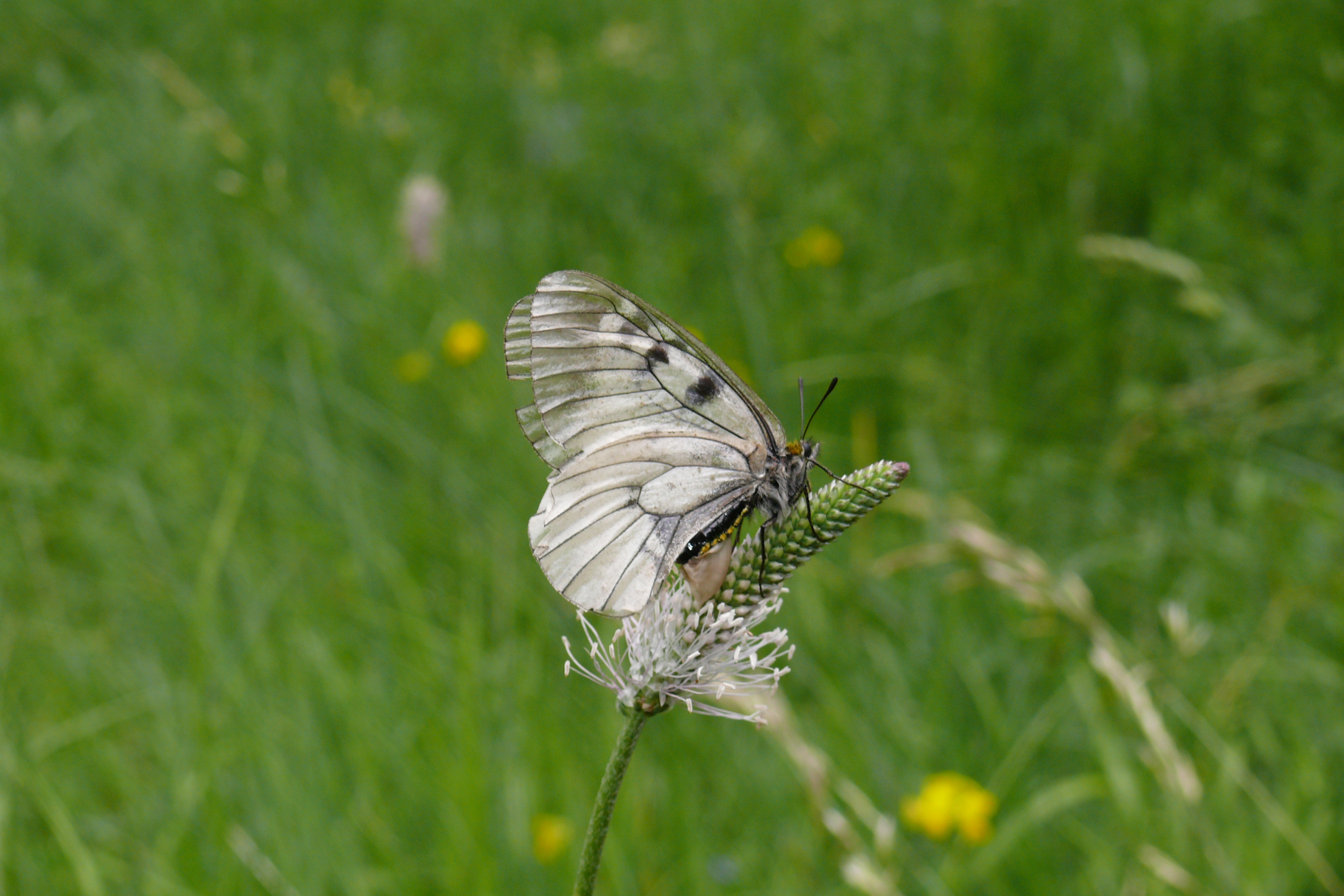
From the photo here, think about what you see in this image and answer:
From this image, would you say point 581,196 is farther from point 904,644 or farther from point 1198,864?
point 1198,864

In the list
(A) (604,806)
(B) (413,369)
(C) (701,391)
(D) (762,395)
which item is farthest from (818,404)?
(B) (413,369)

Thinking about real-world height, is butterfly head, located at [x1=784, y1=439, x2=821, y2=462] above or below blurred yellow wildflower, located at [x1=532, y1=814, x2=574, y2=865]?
above

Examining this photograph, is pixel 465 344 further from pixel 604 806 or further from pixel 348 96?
pixel 604 806

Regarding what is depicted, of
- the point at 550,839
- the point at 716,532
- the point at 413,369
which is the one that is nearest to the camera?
the point at 716,532

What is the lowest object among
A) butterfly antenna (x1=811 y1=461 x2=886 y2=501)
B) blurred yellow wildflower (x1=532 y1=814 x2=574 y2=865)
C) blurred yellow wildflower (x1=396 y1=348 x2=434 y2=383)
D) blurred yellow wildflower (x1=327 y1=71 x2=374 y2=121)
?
blurred yellow wildflower (x1=532 y1=814 x2=574 y2=865)

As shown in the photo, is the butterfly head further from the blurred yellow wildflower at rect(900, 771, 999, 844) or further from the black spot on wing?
the blurred yellow wildflower at rect(900, 771, 999, 844)

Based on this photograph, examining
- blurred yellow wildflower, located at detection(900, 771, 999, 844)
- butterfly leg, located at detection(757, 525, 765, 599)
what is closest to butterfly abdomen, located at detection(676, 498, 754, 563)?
butterfly leg, located at detection(757, 525, 765, 599)
